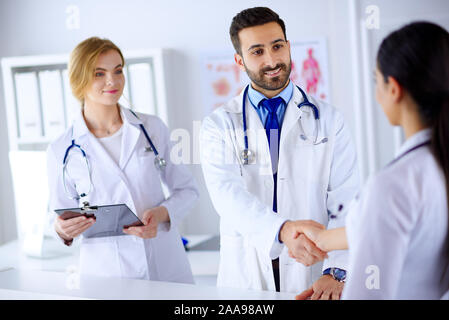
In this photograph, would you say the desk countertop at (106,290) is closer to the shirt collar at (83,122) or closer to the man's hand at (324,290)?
the man's hand at (324,290)

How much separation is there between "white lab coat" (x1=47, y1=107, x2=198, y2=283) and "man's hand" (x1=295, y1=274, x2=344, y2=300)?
0.72 metres

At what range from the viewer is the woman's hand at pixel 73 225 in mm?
1807

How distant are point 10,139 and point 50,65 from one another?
1.63 feet

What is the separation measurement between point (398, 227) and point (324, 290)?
56 centimetres

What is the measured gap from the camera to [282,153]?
5.65ft

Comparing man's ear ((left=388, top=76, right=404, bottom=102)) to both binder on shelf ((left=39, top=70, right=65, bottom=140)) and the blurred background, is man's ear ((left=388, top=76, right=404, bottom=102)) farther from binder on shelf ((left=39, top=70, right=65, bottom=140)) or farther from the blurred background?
binder on shelf ((left=39, top=70, right=65, bottom=140))

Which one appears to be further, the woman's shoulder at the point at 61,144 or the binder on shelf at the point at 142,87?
the binder on shelf at the point at 142,87

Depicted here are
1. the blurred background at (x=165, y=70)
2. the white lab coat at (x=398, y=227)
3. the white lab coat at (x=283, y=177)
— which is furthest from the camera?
the blurred background at (x=165, y=70)

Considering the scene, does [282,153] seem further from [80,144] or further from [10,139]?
[10,139]

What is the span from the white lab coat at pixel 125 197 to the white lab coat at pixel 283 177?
335 millimetres

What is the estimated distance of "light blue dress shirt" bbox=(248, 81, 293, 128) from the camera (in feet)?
5.92

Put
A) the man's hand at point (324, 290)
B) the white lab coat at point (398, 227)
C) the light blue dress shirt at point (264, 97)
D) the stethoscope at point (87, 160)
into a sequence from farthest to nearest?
the stethoscope at point (87, 160), the light blue dress shirt at point (264, 97), the man's hand at point (324, 290), the white lab coat at point (398, 227)

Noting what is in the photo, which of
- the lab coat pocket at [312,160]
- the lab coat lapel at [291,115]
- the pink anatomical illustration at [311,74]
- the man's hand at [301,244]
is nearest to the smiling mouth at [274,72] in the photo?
the lab coat lapel at [291,115]
